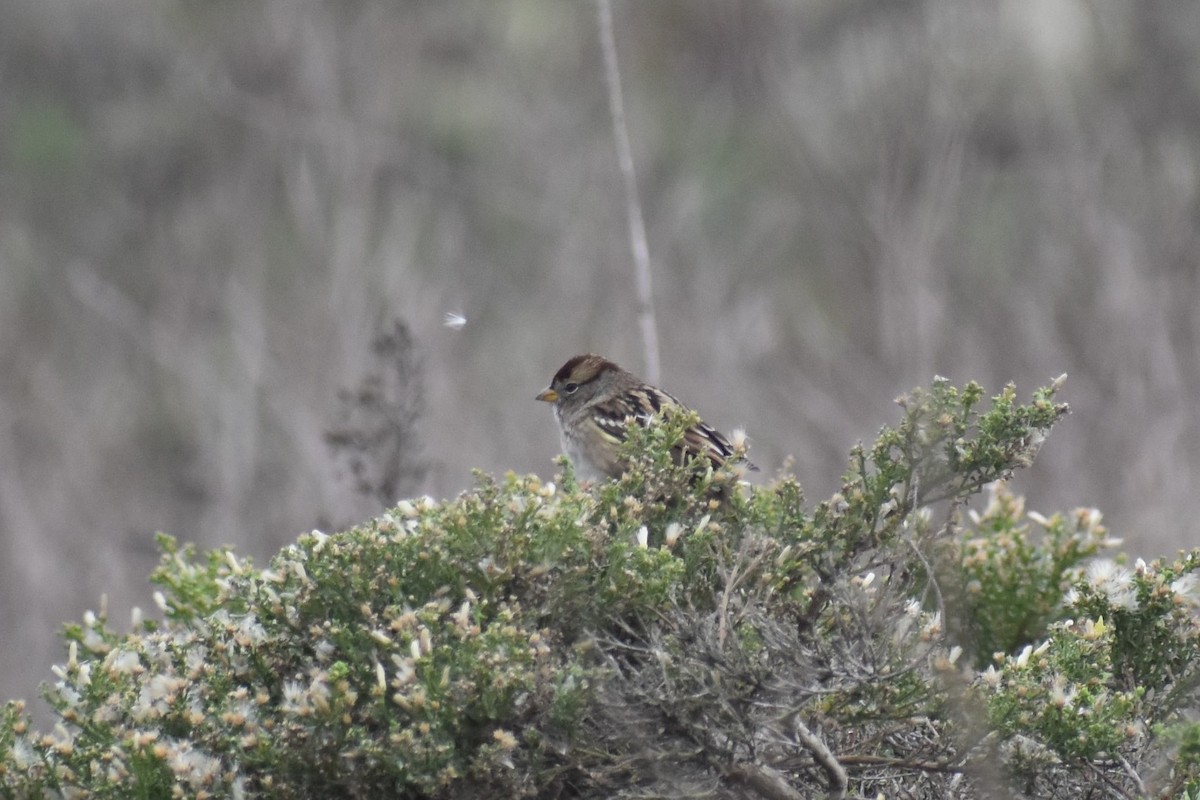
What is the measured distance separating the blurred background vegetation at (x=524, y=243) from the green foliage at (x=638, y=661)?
1918 mm

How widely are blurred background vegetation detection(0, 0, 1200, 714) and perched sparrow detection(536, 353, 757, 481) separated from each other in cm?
62

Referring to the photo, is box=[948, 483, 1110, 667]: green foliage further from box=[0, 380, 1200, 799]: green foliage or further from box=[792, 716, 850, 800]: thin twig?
box=[792, 716, 850, 800]: thin twig

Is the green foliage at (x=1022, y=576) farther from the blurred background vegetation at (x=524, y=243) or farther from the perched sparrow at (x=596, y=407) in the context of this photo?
the perched sparrow at (x=596, y=407)

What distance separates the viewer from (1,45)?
19.5m

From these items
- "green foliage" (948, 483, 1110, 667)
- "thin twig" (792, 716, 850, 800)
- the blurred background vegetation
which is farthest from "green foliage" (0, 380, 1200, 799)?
the blurred background vegetation

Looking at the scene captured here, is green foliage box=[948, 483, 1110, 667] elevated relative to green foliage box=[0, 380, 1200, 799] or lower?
elevated

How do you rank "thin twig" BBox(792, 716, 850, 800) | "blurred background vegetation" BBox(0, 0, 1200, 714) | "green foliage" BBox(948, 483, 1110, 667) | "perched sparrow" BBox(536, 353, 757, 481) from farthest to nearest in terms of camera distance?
"blurred background vegetation" BBox(0, 0, 1200, 714) → "perched sparrow" BBox(536, 353, 757, 481) → "green foliage" BBox(948, 483, 1110, 667) → "thin twig" BBox(792, 716, 850, 800)

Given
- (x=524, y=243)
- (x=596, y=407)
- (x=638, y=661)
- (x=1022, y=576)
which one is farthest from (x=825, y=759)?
(x=524, y=243)

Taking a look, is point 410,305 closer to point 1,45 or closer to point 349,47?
point 349,47

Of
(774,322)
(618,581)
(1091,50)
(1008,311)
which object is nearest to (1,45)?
(774,322)

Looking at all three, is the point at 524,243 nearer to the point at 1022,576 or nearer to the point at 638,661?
the point at 1022,576

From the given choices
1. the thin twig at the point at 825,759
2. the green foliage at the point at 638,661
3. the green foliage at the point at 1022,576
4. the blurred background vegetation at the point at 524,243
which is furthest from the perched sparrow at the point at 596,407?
the thin twig at the point at 825,759

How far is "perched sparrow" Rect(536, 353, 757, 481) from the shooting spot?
5.60 metres

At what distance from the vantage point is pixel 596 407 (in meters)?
5.77
